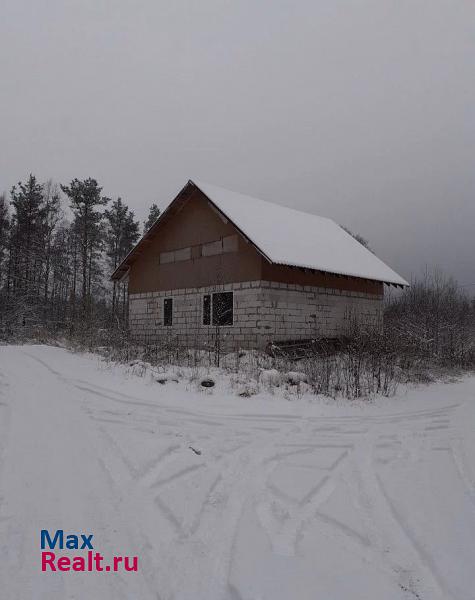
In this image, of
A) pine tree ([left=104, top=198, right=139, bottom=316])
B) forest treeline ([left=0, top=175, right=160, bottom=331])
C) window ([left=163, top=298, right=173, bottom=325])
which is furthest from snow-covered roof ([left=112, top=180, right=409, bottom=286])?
pine tree ([left=104, top=198, right=139, bottom=316])

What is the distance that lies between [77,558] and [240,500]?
144 cm

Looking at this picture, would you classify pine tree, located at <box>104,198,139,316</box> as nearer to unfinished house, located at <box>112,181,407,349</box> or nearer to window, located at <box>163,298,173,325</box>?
unfinished house, located at <box>112,181,407,349</box>

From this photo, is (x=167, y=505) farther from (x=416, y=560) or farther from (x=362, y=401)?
(x=362, y=401)

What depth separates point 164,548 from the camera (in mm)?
2846

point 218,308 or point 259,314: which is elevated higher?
point 218,308

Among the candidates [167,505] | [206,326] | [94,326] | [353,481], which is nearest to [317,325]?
[206,326]

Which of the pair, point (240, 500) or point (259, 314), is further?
point (259, 314)

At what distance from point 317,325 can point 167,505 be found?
1280 cm

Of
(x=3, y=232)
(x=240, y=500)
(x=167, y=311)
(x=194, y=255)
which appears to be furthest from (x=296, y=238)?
(x=3, y=232)

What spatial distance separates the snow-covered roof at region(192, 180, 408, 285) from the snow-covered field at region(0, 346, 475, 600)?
7498 mm

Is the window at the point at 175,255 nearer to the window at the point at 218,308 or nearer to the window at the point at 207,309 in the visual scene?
the window at the point at 207,309

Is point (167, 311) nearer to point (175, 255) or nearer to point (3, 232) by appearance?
point (175, 255)

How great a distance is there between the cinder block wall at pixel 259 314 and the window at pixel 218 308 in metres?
0.20

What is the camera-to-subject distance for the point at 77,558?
9.01 ft
